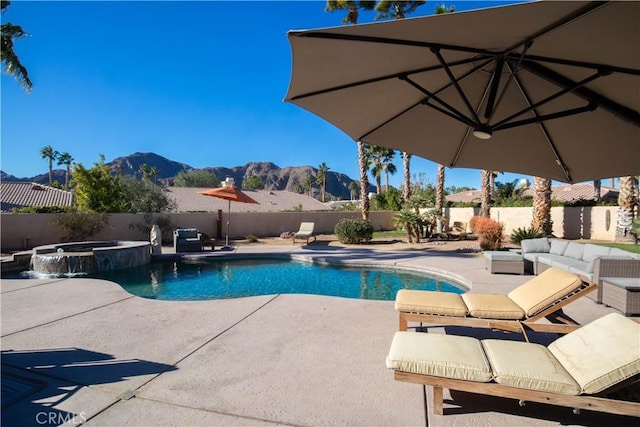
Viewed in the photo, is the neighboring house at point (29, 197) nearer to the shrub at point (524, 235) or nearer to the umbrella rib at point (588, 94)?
the shrub at point (524, 235)

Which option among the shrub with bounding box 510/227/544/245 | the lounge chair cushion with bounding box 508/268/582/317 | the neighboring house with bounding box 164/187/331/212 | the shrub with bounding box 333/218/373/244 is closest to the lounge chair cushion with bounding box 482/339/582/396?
the lounge chair cushion with bounding box 508/268/582/317

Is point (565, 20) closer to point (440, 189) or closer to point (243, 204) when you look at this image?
point (440, 189)

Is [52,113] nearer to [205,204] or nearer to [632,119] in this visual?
[205,204]

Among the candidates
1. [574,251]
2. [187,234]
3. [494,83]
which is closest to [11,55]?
[187,234]

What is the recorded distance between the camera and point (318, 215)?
21891mm

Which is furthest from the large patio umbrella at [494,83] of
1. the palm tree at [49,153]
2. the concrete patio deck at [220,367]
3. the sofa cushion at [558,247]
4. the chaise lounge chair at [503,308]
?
the palm tree at [49,153]

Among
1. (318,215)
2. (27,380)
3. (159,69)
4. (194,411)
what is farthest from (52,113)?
(194,411)

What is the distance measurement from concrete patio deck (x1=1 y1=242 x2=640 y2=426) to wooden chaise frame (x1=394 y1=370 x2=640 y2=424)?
0.96 ft

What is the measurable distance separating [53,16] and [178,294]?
8.13 m

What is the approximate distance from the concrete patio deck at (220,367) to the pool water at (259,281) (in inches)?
90.9

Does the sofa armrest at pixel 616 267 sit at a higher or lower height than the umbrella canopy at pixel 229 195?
lower

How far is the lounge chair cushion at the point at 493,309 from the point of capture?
11.6ft

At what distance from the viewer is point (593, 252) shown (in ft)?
22.0

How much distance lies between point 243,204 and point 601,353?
3084cm
